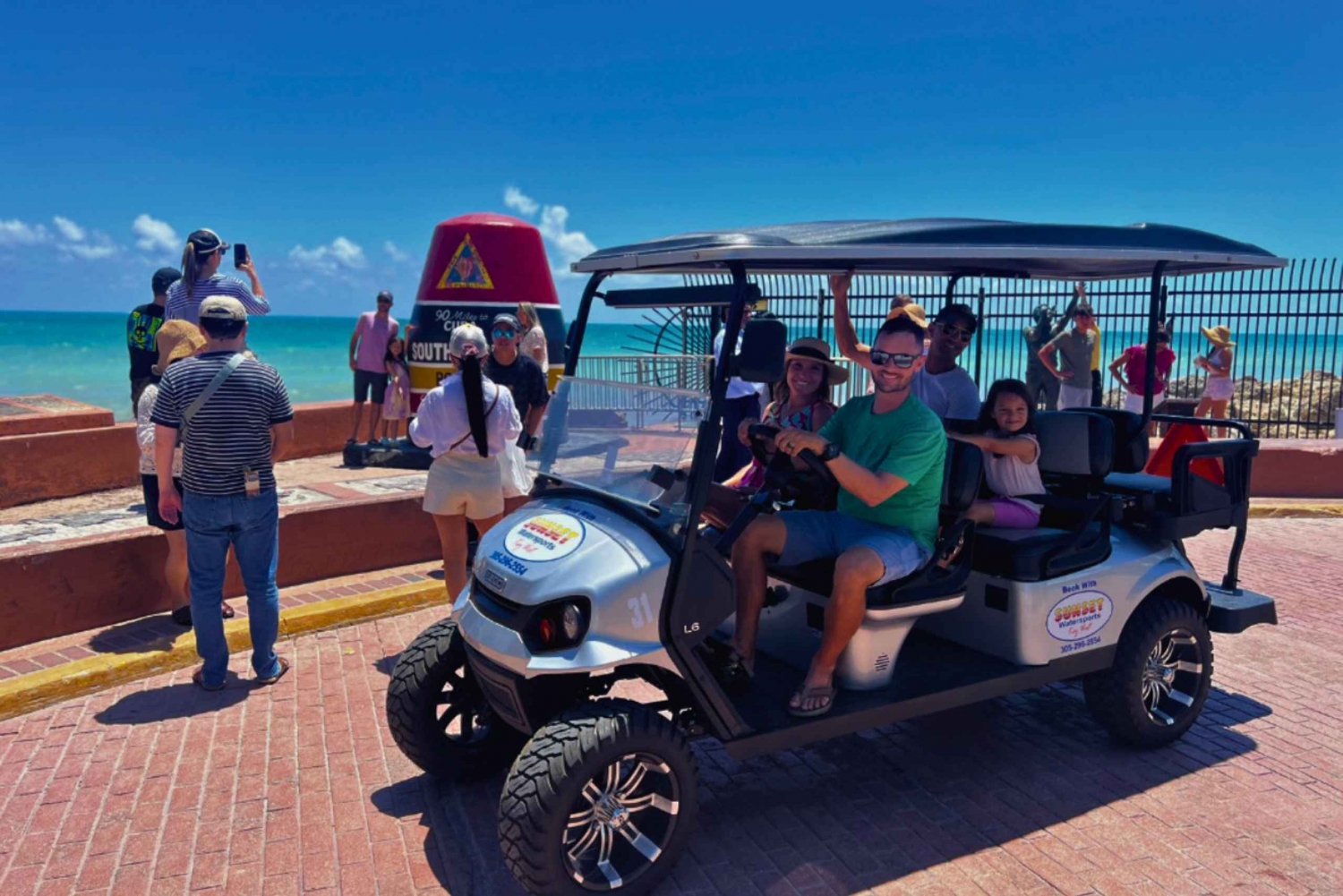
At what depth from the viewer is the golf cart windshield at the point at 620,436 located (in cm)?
354

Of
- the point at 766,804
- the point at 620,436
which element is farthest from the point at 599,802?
the point at 620,436

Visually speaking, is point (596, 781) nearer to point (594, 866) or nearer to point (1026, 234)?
point (594, 866)

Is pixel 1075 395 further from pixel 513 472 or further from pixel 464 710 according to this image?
pixel 464 710

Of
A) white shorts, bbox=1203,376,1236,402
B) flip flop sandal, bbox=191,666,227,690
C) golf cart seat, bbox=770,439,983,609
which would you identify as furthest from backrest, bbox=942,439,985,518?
white shorts, bbox=1203,376,1236,402

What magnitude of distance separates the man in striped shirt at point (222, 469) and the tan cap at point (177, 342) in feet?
1.36

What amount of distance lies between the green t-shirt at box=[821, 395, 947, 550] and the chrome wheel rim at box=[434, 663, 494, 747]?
5.29 feet

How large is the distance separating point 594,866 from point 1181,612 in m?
2.82

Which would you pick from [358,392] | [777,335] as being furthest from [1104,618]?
[358,392]

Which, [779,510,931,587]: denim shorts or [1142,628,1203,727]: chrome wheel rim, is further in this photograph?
[1142,628,1203,727]: chrome wheel rim

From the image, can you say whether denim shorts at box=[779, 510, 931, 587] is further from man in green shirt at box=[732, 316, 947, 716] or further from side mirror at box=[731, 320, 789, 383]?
side mirror at box=[731, 320, 789, 383]

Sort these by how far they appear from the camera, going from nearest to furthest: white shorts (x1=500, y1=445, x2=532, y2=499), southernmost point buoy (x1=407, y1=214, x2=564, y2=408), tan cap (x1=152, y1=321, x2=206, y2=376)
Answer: tan cap (x1=152, y1=321, x2=206, y2=376), white shorts (x1=500, y1=445, x2=532, y2=499), southernmost point buoy (x1=407, y1=214, x2=564, y2=408)

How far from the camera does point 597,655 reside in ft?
10.3

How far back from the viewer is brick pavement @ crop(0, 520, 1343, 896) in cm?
344

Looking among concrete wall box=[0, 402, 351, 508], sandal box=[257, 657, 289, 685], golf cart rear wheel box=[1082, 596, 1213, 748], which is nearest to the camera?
golf cart rear wheel box=[1082, 596, 1213, 748]
